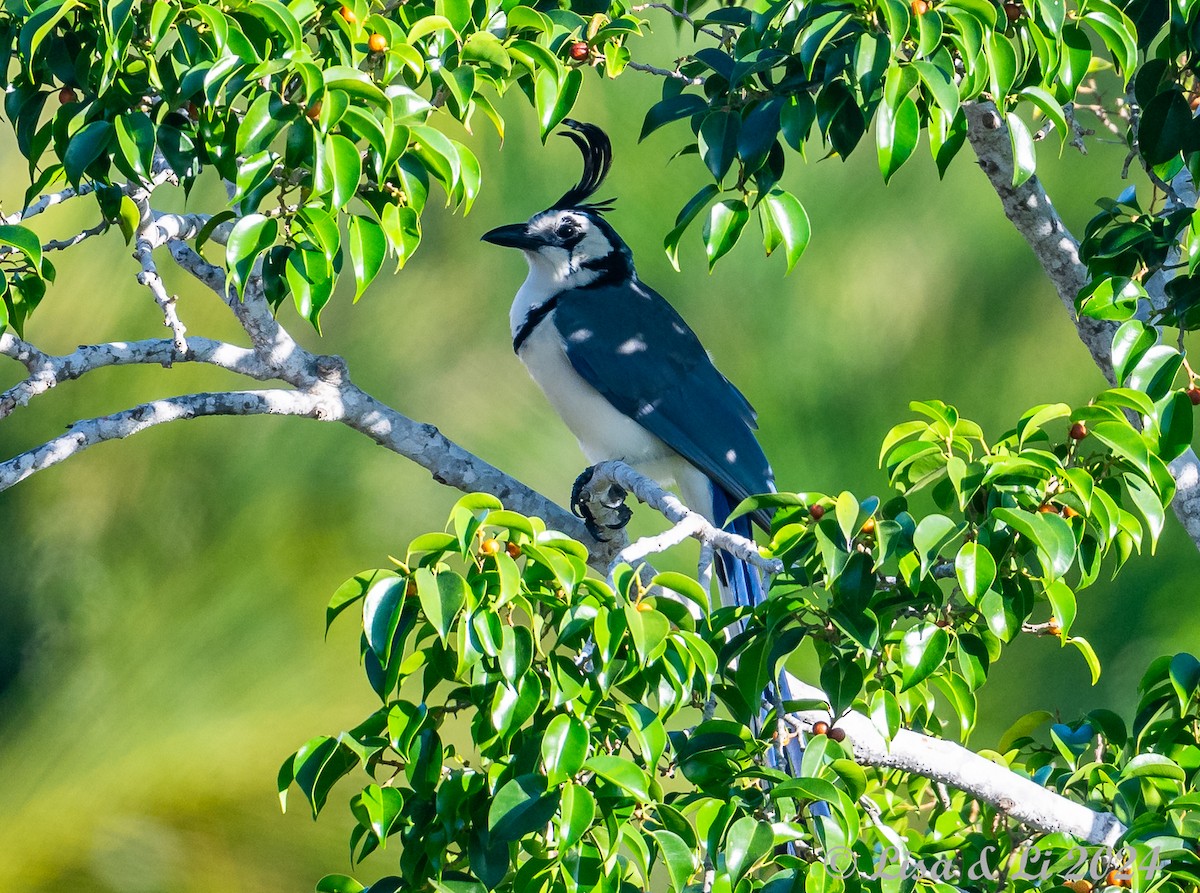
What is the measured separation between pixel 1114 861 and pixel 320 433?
2882mm

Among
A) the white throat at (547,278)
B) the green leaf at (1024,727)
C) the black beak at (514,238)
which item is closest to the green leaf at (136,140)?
the green leaf at (1024,727)

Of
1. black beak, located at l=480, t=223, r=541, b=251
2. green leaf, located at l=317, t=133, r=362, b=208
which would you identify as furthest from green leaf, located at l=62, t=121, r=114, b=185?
black beak, located at l=480, t=223, r=541, b=251

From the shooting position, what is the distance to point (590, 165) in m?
3.87

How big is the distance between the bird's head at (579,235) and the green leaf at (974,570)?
2.43 metres

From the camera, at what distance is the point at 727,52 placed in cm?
212

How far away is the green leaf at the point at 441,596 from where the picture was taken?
1327 mm

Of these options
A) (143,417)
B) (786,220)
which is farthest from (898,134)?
(143,417)

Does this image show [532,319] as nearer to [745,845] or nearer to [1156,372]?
[1156,372]

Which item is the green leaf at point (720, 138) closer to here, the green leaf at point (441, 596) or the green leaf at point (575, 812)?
the green leaf at point (441, 596)

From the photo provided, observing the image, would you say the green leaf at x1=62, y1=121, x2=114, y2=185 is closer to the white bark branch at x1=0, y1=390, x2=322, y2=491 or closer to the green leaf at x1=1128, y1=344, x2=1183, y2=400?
the white bark branch at x1=0, y1=390, x2=322, y2=491

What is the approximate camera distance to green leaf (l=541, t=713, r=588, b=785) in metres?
1.36

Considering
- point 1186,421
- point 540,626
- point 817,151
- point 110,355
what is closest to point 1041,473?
point 1186,421

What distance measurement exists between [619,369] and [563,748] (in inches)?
92.1

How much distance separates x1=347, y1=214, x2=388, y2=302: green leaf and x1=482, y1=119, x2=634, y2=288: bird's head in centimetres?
206
